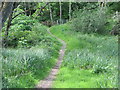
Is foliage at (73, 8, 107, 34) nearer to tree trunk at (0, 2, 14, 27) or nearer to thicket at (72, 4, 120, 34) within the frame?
thicket at (72, 4, 120, 34)

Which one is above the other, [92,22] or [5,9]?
[5,9]

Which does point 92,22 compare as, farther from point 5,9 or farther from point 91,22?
point 5,9

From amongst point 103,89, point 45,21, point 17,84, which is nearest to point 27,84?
point 17,84

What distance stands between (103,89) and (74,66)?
3723mm

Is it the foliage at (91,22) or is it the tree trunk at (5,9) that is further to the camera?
the foliage at (91,22)

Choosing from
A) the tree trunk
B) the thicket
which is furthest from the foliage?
the tree trunk

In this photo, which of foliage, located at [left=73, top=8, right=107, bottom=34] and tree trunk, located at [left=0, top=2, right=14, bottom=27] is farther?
foliage, located at [left=73, top=8, right=107, bottom=34]

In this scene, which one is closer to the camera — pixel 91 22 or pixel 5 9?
pixel 5 9

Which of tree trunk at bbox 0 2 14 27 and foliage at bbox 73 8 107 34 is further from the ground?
tree trunk at bbox 0 2 14 27

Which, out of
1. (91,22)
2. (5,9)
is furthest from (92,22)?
(5,9)

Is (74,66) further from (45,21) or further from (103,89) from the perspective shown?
(45,21)

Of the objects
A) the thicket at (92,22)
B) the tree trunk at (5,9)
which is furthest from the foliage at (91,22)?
the tree trunk at (5,9)

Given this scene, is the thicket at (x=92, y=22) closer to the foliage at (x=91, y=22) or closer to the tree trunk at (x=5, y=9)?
the foliage at (x=91, y=22)

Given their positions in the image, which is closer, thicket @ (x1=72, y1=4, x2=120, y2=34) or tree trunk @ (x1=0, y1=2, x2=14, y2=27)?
tree trunk @ (x1=0, y1=2, x2=14, y2=27)
